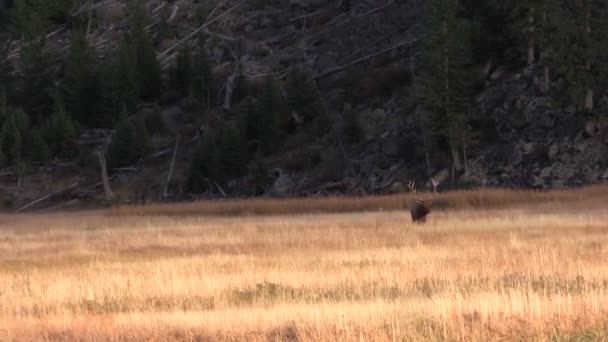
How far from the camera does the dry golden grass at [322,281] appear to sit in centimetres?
1238

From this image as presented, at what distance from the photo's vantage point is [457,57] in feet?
161

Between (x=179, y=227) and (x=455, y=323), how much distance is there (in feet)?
80.4

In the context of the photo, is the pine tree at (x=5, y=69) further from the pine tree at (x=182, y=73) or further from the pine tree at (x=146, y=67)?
the pine tree at (x=182, y=73)

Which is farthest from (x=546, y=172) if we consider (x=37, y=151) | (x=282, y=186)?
(x=37, y=151)

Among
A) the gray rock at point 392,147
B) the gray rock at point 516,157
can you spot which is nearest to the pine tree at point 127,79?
the gray rock at point 392,147

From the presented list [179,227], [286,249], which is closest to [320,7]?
[179,227]

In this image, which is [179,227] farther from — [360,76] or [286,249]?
[360,76]

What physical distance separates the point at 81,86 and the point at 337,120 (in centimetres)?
2482

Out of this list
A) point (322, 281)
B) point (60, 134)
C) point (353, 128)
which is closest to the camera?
point (322, 281)

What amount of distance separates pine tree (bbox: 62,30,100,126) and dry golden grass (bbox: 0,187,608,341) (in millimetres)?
42705

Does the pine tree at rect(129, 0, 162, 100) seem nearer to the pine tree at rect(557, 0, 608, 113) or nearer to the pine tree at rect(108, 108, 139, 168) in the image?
the pine tree at rect(108, 108, 139, 168)

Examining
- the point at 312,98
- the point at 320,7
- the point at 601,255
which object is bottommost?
the point at 601,255

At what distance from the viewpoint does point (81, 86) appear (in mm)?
75500

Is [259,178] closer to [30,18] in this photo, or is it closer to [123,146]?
[123,146]
